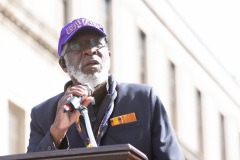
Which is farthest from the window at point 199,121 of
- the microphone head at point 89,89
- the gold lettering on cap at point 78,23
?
the microphone head at point 89,89

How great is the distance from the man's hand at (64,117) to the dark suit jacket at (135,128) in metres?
0.05

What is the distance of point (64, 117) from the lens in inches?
219

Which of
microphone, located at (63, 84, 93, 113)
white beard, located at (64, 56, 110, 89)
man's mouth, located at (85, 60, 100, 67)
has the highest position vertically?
man's mouth, located at (85, 60, 100, 67)

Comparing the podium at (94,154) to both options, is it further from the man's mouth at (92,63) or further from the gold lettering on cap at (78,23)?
the gold lettering on cap at (78,23)

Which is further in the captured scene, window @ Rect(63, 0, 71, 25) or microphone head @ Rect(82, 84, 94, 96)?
window @ Rect(63, 0, 71, 25)

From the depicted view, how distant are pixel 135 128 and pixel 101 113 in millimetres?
276

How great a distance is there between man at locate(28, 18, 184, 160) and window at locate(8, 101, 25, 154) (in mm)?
13849

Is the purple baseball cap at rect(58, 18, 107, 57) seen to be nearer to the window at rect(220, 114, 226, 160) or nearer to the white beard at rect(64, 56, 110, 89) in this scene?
the white beard at rect(64, 56, 110, 89)

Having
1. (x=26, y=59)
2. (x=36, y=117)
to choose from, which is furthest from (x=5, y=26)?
(x=36, y=117)

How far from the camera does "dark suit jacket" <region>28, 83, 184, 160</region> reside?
5.86m

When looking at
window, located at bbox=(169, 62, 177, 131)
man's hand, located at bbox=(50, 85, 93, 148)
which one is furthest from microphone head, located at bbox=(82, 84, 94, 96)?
window, located at bbox=(169, 62, 177, 131)

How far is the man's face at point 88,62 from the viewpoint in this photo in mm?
6059

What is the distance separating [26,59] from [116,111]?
1496cm

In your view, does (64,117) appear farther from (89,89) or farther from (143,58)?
(143,58)
